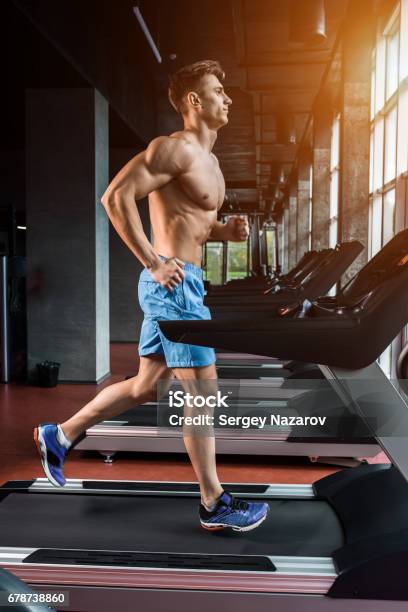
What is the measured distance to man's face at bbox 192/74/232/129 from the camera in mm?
2365

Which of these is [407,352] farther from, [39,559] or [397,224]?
[397,224]

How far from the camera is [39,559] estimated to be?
196 cm

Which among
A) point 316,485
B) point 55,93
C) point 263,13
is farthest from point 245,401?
point 263,13

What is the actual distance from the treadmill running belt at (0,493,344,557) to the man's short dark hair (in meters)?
1.54

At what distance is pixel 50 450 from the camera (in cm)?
242

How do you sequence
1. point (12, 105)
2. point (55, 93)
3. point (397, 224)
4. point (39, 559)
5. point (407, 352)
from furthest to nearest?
point (12, 105), point (55, 93), point (397, 224), point (407, 352), point (39, 559)

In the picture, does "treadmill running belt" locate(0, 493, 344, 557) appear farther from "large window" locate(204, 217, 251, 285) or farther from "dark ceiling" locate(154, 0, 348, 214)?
"large window" locate(204, 217, 251, 285)

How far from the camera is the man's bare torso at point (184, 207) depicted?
2338 mm

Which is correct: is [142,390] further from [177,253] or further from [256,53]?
[256,53]

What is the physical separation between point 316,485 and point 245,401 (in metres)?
1.50

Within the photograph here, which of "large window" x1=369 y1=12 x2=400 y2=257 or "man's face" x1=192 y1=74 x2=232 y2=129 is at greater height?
"large window" x1=369 y1=12 x2=400 y2=257

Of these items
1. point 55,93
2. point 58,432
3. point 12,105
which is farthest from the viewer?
point 12,105

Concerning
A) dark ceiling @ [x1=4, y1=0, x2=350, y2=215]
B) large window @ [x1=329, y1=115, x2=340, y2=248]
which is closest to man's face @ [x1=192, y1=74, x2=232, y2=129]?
dark ceiling @ [x1=4, y1=0, x2=350, y2=215]

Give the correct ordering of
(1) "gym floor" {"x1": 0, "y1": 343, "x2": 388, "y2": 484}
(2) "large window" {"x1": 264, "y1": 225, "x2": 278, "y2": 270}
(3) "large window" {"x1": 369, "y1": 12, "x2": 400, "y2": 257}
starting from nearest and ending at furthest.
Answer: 1. (1) "gym floor" {"x1": 0, "y1": 343, "x2": 388, "y2": 484}
2. (3) "large window" {"x1": 369, "y1": 12, "x2": 400, "y2": 257}
3. (2) "large window" {"x1": 264, "y1": 225, "x2": 278, "y2": 270}
